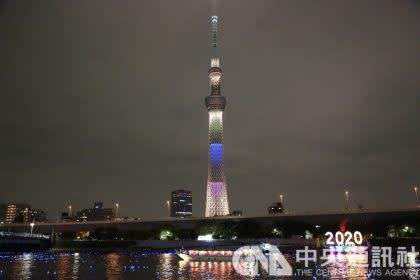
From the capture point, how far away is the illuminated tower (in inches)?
6762

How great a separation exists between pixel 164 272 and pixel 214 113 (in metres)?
140

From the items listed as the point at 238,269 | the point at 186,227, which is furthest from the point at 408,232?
the point at 238,269

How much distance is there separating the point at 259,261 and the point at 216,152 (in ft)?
407

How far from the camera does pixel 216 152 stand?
181 meters

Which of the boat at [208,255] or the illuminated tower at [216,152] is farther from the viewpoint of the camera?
the illuminated tower at [216,152]

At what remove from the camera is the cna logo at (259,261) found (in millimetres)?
47519

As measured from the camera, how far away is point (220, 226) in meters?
143

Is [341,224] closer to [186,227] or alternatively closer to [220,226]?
[220,226]

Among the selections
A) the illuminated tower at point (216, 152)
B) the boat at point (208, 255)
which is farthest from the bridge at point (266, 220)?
the boat at point (208, 255)

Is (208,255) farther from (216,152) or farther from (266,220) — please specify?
(216,152)

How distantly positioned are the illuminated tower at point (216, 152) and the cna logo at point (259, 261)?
111 m

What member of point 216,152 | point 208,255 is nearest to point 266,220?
point 216,152

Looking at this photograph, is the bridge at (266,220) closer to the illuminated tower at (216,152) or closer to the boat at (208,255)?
the illuminated tower at (216,152)

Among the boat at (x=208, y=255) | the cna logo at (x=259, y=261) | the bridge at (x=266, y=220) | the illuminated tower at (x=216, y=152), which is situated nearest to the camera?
the cna logo at (x=259, y=261)
